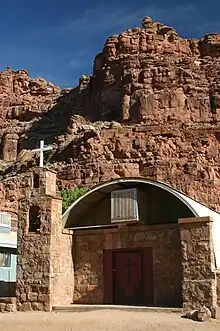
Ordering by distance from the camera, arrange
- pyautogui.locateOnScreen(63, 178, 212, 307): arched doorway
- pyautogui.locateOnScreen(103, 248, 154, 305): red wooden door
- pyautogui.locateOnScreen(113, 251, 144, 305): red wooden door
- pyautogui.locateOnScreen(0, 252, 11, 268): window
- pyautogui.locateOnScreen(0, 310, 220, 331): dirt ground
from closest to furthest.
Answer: pyautogui.locateOnScreen(0, 310, 220, 331): dirt ground < pyautogui.locateOnScreen(63, 178, 212, 307): arched doorway < pyautogui.locateOnScreen(103, 248, 154, 305): red wooden door < pyautogui.locateOnScreen(113, 251, 144, 305): red wooden door < pyautogui.locateOnScreen(0, 252, 11, 268): window

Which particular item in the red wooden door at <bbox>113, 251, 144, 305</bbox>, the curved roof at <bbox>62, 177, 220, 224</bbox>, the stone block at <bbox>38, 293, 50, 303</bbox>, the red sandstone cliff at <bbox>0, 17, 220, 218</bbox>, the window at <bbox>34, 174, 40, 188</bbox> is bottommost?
the stone block at <bbox>38, 293, 50, 303</bbox>

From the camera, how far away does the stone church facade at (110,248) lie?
55.5 ft

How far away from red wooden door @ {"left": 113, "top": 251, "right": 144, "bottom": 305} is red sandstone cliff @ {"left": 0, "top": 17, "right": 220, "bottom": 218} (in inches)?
965

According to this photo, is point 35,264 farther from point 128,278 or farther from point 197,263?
point 197,263

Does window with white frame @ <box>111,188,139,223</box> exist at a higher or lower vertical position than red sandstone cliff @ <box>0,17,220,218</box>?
lower

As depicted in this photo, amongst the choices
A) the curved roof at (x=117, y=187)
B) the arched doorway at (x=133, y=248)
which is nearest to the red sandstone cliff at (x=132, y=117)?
the curved roof at (x=117, y=187)

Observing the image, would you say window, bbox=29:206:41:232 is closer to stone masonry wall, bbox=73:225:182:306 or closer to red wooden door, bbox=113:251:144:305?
stone masonry wall, bbox=73:225:182:306

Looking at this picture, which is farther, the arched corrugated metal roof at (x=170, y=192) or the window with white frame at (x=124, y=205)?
the window with white frame at (x=124, y=205)

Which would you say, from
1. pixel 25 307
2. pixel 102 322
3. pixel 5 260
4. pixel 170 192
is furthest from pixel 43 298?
pixel 5 260

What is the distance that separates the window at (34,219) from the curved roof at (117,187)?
1187 millimetres

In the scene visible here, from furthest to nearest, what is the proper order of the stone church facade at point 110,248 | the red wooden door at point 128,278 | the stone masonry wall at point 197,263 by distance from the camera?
the red wooden door at point 128,278
the stone church facade at point 110,248
the stone masonry wall at point 197,263

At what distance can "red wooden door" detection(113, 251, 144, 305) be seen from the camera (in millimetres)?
17953

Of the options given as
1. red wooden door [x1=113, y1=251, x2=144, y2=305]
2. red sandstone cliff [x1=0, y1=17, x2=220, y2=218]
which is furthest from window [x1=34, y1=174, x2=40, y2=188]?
red sandstone cliff [x1=0, y1=17, x2=220, y2=218]

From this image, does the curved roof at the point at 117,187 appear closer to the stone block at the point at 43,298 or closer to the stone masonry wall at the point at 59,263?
the stone masonry wall at the point at 59,263
